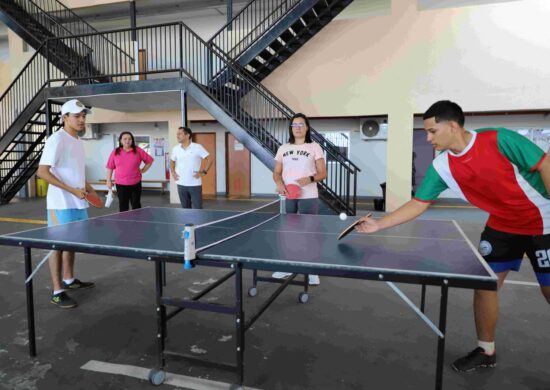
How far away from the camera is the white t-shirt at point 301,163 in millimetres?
3930

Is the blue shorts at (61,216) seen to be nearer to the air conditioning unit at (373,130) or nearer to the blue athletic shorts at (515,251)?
the blue athletic shorts at (515,251)

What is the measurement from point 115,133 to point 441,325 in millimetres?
12762

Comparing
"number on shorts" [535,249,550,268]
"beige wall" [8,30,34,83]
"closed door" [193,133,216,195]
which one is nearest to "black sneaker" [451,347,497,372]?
"number on shorts" [535,249,550,268]

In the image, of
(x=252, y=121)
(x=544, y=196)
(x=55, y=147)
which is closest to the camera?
(x=544, y=196)

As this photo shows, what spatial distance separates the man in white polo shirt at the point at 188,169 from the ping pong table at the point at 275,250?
2167mm

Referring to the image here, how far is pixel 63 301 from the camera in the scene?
11.4ft

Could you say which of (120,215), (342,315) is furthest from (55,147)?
(342,315)

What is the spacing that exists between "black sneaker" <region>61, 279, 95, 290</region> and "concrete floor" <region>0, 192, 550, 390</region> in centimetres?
10

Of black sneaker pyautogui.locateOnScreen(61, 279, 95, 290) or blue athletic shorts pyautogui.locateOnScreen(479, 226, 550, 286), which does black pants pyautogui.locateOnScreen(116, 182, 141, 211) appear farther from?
blue athletic shorts pyautogui.locateOnScreen(479, 226, 550, 286)

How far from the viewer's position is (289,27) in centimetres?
760

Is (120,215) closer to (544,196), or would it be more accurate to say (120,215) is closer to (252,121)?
(544,196)

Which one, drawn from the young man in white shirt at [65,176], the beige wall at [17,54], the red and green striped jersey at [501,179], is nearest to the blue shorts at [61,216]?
the young man in white shirt at [65,176]

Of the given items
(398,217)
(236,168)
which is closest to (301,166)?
(398,217)

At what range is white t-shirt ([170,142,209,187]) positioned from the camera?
530 cm
